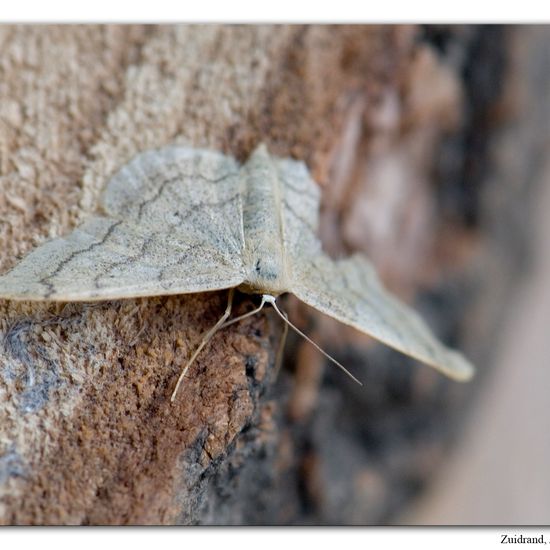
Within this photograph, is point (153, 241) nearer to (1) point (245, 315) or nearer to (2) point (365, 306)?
(1) point (245, 315)

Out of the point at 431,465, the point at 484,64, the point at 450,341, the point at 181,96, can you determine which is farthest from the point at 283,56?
the point at 431,465

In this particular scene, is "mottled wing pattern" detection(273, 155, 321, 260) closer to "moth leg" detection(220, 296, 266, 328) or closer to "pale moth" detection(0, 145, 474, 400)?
"pale moth" detection(0, 145, 474, 400)

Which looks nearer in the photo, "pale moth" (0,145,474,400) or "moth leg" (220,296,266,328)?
"pale moth" (0,145,474,400)

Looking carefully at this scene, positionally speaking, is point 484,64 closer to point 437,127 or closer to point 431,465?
point 437,127

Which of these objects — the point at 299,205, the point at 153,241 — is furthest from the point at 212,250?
the point at 299,205

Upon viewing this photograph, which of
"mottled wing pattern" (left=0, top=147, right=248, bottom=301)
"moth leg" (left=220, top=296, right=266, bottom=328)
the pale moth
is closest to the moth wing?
the pale moth

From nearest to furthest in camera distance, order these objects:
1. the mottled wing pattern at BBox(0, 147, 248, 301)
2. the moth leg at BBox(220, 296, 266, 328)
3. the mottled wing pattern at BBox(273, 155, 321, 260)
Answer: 1. the mottled wing pattern at BBox(0, 147, 248, 301)
2. the moth leg at BBox(220, 296, 266, 328)
3. the mottled wing pattern at BBox(273, 155, 321, 260)
